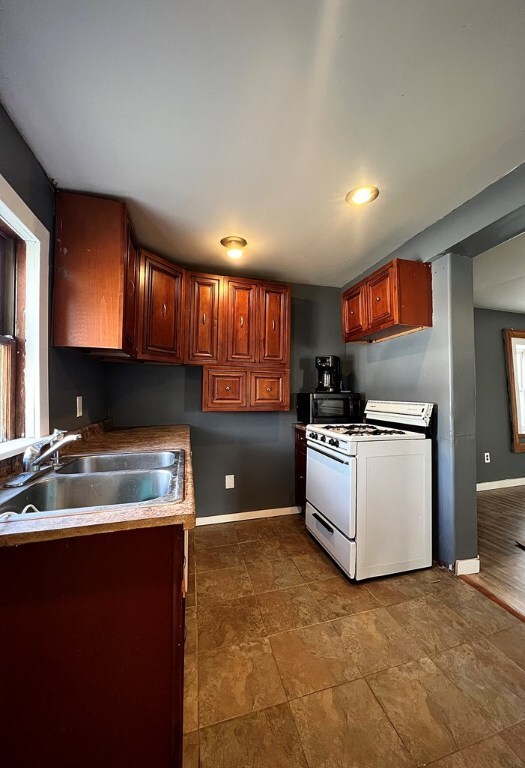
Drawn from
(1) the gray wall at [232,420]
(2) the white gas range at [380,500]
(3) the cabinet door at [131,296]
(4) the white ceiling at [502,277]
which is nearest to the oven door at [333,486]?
(2) the white gas range at [380,500]

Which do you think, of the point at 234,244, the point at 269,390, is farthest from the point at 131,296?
the point at 269,390

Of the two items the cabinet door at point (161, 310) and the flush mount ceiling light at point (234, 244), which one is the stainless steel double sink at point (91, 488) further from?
the flush mount ceiling light at point (234, 244)

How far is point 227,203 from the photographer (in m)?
1.71

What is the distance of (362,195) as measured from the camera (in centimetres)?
163

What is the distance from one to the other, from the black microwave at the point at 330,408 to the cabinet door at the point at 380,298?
2.40 feet

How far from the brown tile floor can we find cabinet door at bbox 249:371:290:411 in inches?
50.0

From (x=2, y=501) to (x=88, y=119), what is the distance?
151 cm

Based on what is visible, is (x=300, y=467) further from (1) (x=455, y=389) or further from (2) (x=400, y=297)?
(2) (x=400, y=297)

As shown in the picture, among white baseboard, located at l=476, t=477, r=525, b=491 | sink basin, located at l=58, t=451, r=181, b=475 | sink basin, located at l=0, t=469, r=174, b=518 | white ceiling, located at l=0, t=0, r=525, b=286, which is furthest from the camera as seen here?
white baseboard, located at l=476, t=477, r=525, b=491

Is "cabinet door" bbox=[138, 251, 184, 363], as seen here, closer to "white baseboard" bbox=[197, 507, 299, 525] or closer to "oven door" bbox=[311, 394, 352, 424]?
"oven door" bbox=[311, 394, 352, 424]

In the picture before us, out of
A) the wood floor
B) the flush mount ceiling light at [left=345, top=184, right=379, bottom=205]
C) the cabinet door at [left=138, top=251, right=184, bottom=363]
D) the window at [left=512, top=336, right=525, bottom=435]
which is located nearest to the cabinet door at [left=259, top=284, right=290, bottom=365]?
the cabinet door at [left=138, top=251, right=184, bottom=363]

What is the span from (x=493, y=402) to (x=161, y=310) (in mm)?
4193

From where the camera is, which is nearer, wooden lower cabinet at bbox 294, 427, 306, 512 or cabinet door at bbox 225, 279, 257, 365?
cabinet door at bbox 225, 279, 257, 365

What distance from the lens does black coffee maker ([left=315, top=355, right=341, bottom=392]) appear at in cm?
273
